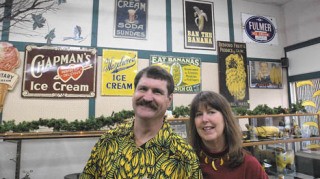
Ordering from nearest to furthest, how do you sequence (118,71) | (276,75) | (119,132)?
(119,132), (118,71), (276,75)

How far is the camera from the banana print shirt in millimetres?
1148

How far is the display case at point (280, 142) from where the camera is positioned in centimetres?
277

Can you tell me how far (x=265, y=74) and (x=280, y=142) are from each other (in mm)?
1832

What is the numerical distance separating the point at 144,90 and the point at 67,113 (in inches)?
90.7

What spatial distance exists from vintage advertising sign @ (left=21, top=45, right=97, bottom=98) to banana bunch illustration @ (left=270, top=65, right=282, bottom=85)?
3026 mm

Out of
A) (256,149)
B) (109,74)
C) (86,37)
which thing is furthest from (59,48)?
(256,149)

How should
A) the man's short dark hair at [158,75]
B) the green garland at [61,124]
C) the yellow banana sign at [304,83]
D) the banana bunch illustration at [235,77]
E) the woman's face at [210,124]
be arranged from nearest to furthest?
the man's short dark hair at [158,75] → the woman's face at [210,124] → the green garland at [61,124] → the banana bunch illustration at [235,77] → the yellow banana sign at [304,83]

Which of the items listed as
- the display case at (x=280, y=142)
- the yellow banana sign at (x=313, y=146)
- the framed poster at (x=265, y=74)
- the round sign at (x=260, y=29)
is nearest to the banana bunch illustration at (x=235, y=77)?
the framed poster at (x=265, y=74)

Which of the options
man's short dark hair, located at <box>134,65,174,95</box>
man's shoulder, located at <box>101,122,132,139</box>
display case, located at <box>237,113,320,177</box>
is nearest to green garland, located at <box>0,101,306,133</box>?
display case, located at <box>237,113,320,177</box>

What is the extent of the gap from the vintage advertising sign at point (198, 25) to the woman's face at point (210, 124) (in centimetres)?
261

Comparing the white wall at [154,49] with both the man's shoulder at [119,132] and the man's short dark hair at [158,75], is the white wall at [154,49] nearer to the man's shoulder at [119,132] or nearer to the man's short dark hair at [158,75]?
the man's shoulder at [119,132]

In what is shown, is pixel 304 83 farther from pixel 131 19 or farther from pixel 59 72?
pixel 59 72

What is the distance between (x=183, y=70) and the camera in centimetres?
380

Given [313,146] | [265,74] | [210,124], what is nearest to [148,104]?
[210,124]
